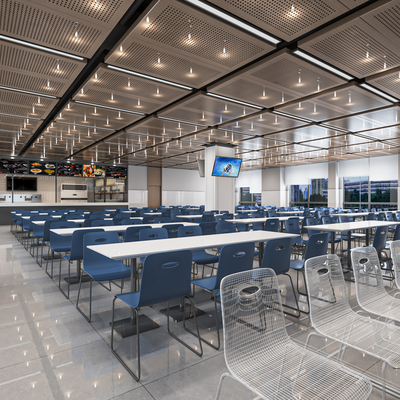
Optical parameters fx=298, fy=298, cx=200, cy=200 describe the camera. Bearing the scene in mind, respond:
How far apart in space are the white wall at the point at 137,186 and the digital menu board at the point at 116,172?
39cm

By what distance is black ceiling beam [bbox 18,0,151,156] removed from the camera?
4.04m

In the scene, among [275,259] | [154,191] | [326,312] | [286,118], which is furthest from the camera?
[154,191]

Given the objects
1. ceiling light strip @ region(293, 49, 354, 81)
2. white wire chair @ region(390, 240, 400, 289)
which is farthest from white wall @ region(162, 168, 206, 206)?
white wire chair @ region(390, 240, 400, 289)

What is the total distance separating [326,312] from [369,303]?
576mm

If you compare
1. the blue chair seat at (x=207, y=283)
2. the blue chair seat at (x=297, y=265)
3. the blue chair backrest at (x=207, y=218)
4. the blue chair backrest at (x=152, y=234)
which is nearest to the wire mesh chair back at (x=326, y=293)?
the blue chair seat at (x=207, y=283)

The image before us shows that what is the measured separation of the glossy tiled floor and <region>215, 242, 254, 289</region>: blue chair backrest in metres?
0.67

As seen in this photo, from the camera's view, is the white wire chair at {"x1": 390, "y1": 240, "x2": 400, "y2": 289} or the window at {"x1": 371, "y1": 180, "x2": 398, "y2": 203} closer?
the white wire chair at {"x1": 390, "y1": 240, "x2": 400, "y2": 289}

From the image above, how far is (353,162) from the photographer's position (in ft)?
54.1

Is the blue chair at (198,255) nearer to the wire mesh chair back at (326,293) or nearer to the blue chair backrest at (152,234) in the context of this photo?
the blue chair backrest at (152,234)

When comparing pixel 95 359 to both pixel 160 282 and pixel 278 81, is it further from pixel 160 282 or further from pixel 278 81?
pixel 278 81

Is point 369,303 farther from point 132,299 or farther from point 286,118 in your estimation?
point 286,118

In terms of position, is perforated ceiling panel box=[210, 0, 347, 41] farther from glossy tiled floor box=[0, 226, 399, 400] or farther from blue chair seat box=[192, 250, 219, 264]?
glossy tiled floor box=[0, 226, 399, 400]

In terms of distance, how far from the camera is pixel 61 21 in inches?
154

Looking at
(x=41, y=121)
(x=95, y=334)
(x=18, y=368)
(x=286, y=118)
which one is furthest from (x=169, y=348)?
(x=41, y=121)
